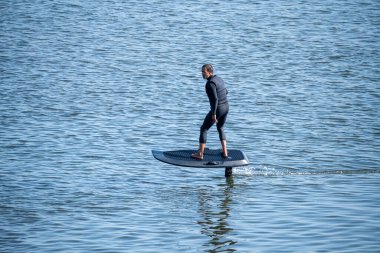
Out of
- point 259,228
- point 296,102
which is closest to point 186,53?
point 296,102

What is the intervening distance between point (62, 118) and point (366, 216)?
51.0 feet

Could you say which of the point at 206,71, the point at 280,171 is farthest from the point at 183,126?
the point at 206,71

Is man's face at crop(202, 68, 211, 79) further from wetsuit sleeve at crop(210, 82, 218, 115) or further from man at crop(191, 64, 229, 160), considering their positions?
wetsuit sleeve at crop(210, 82, 218, 115)

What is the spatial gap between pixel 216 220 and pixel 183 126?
11.5 meters

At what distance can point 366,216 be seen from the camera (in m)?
17.7

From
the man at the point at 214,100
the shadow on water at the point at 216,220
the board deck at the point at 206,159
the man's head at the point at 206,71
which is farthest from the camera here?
Answer: the board deck at the point at 206,159

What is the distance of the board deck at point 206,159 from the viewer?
20.2 meters

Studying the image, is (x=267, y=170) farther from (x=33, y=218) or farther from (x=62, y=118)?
(x=62, y=118)

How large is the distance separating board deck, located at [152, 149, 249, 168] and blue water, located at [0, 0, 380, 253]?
717mm

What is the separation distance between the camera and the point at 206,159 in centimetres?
2052

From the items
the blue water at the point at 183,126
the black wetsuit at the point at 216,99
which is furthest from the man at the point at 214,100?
the blue water at the point at 183,126

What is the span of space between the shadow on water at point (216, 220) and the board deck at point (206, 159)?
702 millimetres

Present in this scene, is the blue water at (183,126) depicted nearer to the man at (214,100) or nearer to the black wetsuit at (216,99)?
the man at (214,100)

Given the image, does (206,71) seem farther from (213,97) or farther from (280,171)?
(280,171)
